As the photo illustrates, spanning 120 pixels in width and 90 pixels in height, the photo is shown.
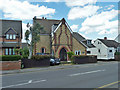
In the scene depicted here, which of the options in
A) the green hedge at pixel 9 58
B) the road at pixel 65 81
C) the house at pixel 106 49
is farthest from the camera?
the house at pixel 106 49

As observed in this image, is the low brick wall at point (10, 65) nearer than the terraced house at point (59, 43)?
Yes

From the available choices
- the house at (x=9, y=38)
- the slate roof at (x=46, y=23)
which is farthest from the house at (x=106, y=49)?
the house at (x=9, y=38)

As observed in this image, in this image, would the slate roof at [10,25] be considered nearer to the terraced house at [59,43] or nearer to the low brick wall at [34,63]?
the terraced house at [59,43]

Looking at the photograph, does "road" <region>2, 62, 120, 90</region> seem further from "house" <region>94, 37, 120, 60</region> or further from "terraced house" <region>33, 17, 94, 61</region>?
"house" <region>94, 37, 120, 60</region>

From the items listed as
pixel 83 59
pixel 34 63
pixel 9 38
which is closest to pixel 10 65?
pixel 34 63

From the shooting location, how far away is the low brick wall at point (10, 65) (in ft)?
61.7

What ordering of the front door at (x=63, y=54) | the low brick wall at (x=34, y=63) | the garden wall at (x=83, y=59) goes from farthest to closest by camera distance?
the front door at (x=63, y=54), the garden wall at (x=83, y=59), the low brick wall at (x=34, y=63)

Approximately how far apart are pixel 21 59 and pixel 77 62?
12060 mm

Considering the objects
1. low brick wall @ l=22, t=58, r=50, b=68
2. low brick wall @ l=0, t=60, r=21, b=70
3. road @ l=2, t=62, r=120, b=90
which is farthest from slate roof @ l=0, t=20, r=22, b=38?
road @ l=2, t=62, r=120, b=90

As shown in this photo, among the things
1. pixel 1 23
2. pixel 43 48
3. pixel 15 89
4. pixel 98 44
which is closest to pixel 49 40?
pixel 43 48

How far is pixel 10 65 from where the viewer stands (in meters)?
19.3

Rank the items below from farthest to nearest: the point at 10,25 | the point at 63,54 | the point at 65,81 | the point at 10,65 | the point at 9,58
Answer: the point at 10,25, the point at 63,54, the point at 9,58, the point at 10,65, the point at 65,81

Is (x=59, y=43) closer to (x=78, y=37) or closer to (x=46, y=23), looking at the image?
(x=46, y=23)

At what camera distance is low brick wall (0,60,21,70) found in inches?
740
